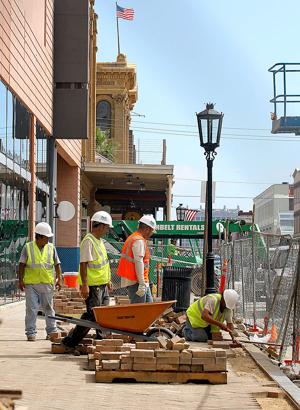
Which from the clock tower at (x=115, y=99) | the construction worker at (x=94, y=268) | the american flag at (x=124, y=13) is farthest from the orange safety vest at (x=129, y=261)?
the clock tower at (x=115, y=99)

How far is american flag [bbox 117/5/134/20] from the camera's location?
210ft

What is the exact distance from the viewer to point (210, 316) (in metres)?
13.0

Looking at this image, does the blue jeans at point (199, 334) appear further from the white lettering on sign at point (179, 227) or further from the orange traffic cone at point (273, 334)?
the white lettering on sign at point (179, 227)

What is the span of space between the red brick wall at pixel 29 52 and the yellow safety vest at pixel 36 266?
21.9 ft

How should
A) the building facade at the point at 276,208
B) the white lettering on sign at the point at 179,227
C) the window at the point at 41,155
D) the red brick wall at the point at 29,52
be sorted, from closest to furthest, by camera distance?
the red brick wall at the point at 29,52
the window at the point at 41,155
the white lettering on sign at the point at 179,227
the building facade at the point at 276,208

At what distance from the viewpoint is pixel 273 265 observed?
644 inches

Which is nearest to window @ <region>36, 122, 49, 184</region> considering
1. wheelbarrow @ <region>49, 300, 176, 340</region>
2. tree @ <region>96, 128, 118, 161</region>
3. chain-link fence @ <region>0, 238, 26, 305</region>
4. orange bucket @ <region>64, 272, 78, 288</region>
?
orange bucket @ <region>64, 272, 78, 288</region>

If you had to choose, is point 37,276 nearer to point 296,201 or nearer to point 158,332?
point 158,332

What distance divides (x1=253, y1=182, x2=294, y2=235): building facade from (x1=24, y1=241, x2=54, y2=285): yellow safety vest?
4572 inches

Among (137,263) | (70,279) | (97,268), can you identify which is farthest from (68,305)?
(97,268)

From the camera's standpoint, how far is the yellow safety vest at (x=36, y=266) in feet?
46.2

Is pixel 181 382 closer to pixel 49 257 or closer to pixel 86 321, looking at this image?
pixel 86 321

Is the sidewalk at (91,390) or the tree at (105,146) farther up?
the tree at (105,146)

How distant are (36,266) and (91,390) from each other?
4863mm
